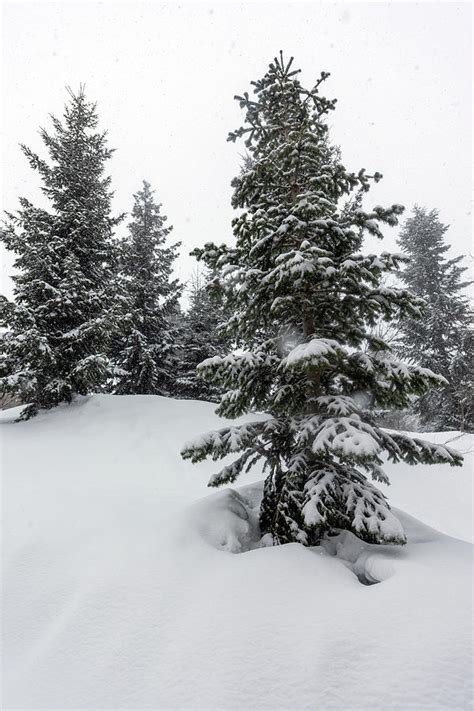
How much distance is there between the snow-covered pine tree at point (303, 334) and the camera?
149 inches

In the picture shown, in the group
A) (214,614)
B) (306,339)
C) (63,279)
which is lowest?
(214,614)

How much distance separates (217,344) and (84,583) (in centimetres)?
1597

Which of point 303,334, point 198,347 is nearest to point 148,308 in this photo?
point 198,347

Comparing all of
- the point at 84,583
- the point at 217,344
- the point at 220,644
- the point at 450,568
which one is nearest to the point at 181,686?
the point at 220,644

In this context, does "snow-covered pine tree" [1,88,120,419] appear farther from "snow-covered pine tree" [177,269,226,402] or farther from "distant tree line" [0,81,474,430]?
"snow-covered pine tree" [177,269,226,402]

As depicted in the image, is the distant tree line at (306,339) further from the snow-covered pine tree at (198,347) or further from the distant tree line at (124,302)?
the snow-covered pine tree at (198,347)

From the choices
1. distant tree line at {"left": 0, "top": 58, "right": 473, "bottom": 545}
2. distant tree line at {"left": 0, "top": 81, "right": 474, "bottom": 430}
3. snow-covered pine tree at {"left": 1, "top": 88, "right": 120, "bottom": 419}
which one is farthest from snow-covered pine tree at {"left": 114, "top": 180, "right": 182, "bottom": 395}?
distant tree line at {"left": 0, "top": 58, "right": 473, "bottom": 545}

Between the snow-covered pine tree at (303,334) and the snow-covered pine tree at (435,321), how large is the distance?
13.6m

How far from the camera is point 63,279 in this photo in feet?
37.6

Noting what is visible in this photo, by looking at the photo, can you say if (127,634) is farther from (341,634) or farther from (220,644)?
(341,634)

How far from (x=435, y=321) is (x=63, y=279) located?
17.4 metres

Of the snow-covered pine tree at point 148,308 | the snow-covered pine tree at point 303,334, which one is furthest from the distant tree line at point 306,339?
the snow-covered pine tree at point 148,308

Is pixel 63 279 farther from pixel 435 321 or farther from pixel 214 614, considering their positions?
pixel 435 321

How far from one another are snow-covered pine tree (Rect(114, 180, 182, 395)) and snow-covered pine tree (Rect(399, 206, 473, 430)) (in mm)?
11632
